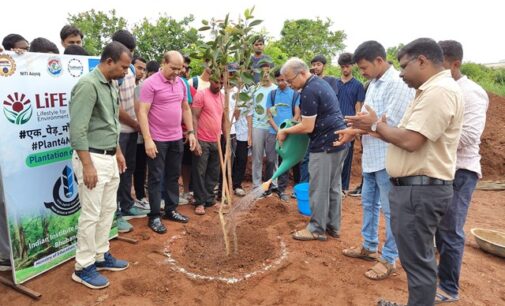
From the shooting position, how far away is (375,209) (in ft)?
11.5

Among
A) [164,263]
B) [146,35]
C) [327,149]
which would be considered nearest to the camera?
[164,263]

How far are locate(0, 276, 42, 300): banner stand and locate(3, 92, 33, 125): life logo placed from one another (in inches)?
51.5

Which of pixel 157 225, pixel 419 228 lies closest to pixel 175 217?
pixel 157 225

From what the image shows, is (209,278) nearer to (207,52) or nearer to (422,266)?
(422,266)

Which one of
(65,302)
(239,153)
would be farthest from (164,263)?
(239,153)

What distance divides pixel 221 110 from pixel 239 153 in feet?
3.76

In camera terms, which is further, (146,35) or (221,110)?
(146,35)

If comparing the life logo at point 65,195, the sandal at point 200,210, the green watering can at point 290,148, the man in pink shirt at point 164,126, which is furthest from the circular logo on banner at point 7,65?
the sandal at point 200,210

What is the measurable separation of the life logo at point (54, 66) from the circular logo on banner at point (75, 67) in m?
0.10

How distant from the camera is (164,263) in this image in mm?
3400

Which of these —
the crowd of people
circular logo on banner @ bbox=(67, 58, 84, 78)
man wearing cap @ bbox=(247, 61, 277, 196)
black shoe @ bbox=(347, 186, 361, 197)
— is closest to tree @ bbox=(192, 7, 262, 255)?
the crowd of people

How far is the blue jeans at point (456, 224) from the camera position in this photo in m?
2.77

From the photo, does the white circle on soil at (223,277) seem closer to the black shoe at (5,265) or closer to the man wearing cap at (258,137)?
the black shoe at (5,265)

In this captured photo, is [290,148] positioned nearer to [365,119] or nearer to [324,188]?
[324,188]
